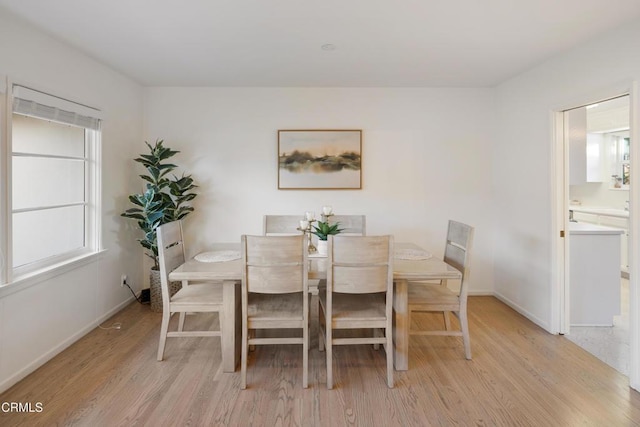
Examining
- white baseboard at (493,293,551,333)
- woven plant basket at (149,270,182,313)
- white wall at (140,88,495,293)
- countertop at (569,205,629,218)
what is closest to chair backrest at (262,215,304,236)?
white wall at (140,88,495,293)

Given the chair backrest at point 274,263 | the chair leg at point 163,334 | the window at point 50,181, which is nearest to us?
the chair backrest at point 274,263

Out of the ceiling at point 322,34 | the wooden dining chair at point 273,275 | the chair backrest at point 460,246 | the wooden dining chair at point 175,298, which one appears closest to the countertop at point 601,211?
the ceiling at point 322,34

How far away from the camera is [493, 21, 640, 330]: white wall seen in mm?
2430

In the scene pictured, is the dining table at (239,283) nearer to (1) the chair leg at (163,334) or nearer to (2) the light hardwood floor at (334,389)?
(2) the light hardwood floor at (334,389)

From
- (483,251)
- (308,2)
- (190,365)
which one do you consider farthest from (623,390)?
(308,2)

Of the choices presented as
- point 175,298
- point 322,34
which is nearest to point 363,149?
point 322,34

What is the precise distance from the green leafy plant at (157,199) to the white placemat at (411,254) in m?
2.26

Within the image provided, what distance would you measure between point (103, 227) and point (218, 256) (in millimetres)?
1399

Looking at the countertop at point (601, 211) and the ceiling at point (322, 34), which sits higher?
the ceiling at point (322, 34)

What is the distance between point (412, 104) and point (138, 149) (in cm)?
319

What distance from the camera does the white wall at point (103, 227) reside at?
7.24 ft

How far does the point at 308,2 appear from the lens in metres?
2.07

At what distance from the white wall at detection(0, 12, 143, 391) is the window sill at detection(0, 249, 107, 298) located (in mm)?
13

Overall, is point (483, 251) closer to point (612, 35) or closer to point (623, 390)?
point (623, 390)
